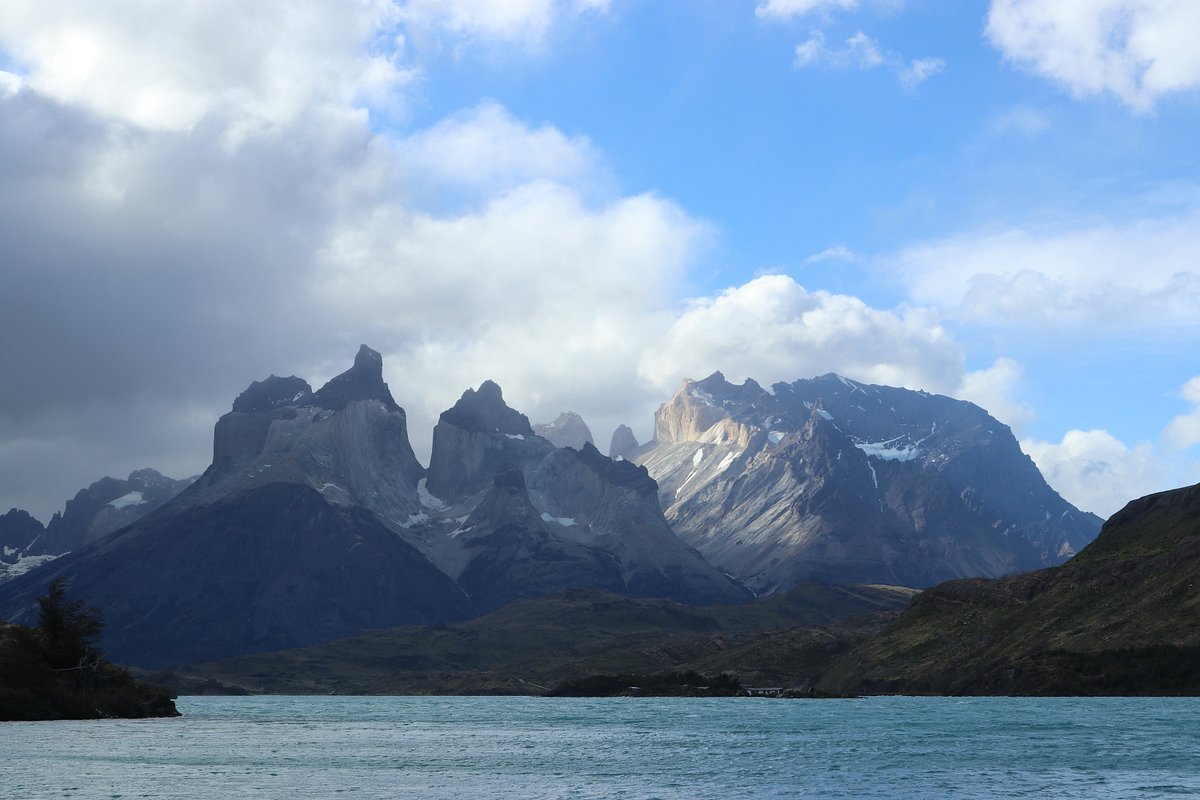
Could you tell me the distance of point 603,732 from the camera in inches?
7648

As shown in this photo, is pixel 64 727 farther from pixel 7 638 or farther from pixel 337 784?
pixel 337 784

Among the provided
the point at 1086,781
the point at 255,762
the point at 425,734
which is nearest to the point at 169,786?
the point at 255,762

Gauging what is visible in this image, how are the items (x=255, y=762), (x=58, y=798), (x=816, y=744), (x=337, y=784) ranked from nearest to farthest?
(x=58, y=798) → (x=337, y=784) → (x=255, y=762) → (x=816, y=744)

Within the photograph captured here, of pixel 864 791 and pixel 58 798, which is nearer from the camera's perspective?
pixel 58 798

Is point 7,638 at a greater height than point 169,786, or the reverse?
point 7,638

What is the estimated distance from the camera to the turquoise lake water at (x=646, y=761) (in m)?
107

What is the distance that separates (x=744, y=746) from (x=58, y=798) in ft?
275

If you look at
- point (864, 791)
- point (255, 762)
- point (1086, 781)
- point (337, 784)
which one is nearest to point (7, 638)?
point (255, 762)

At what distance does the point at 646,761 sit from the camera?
13900cm

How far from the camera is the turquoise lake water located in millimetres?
106688

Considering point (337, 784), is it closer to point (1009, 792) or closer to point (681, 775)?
point (681, 775)

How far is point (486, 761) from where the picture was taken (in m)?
141

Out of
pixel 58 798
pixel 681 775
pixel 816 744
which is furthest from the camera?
pixel 816 744

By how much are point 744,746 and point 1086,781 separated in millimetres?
55081
